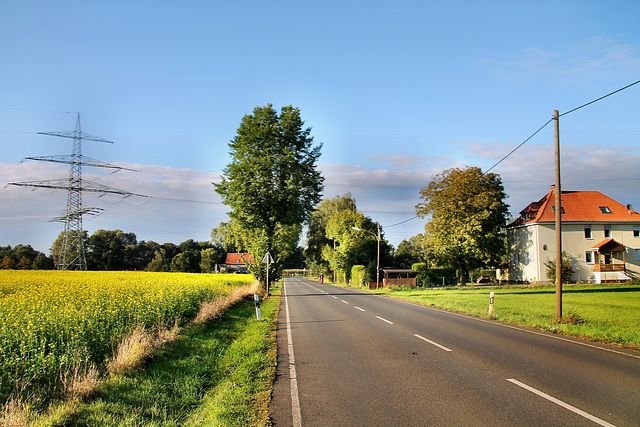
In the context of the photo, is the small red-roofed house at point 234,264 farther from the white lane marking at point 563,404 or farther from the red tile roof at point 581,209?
the white lane marking at point 563,404

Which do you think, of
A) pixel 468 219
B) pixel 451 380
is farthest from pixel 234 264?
pixel 451 380

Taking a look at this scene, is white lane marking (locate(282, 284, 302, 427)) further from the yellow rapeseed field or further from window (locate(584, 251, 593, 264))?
window (locate(584, 251, 593, 264))

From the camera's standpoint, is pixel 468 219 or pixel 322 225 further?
pixel 322 225

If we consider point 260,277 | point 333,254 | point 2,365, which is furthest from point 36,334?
point 333,254

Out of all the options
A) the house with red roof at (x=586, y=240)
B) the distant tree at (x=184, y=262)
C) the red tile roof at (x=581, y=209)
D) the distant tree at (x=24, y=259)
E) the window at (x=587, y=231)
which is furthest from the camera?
the distant tree at (x=184, y=262)

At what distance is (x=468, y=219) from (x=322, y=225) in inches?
1216

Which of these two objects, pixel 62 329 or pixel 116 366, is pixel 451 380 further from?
pixel 62 329

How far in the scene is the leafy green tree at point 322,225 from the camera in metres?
67.9

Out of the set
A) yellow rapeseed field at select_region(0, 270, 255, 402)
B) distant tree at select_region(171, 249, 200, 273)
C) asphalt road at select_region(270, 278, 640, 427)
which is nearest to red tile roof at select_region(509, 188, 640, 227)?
asphalt road at select_region(270, 278, 640, 427)

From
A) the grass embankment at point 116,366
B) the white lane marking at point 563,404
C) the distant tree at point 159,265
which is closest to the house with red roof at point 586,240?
the white lane marking at point 563,404

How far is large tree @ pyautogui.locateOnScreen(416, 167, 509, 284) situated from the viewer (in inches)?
1575

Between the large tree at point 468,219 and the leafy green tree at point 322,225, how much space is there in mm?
26577

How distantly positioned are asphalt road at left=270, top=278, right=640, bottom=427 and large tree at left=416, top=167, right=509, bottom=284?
2937cm

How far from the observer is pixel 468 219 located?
40.3m
